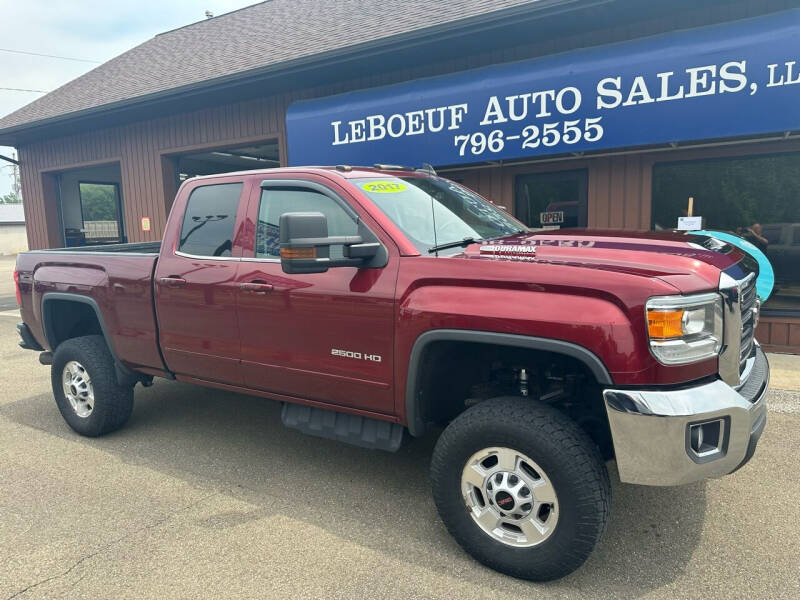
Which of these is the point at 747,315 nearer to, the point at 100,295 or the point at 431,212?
the point at 431,212

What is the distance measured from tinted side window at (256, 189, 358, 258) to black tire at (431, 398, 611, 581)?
1328 millimetres

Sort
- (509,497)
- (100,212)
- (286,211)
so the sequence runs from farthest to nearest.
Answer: (100,212), (286,211), (509,497)

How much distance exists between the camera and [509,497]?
105 inches

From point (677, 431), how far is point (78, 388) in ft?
14.2

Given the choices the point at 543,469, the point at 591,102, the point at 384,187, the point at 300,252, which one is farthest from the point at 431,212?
the point at 591,102

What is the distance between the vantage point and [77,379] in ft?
15.1

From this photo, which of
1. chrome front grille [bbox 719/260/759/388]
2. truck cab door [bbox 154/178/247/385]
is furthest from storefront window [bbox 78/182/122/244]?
chrome front grille [bbox 719/260/759/388]

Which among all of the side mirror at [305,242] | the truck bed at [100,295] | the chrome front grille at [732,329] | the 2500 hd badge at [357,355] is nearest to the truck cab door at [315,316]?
the 2500 hd badge at [357,355]

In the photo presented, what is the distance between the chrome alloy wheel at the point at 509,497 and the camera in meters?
2.60

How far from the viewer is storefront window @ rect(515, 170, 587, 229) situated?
Result: 7.79m

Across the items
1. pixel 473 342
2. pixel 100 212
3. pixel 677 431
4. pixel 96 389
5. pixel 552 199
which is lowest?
pixel 96 389

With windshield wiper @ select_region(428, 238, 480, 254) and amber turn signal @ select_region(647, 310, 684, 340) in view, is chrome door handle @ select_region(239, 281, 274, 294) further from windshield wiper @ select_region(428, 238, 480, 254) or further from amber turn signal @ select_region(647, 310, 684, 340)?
amber turn signal @ select_region(647, 310, 684, 340)

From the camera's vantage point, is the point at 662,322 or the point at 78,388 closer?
the point at 662,322

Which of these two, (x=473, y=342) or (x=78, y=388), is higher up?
(x=473, y=342)
